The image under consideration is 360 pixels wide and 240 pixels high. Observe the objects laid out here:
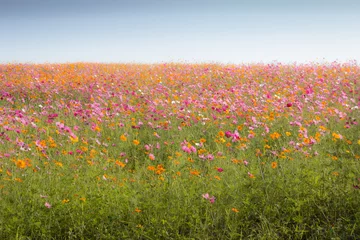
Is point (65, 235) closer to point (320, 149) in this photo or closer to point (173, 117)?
point (320, 149)

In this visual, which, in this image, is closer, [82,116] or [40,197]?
[40,197]

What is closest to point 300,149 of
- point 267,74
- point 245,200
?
point 245,200

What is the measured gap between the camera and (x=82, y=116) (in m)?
7.22

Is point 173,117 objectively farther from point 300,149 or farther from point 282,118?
point 300,149

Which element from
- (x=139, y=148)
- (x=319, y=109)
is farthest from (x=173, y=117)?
(x=319, y=109)

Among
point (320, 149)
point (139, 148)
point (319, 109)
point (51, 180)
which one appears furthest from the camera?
point (319, 109)

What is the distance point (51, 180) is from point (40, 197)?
1.49ft

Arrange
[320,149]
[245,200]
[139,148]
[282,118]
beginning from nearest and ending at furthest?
[245,200] → [320,149] → [139,148] → [282,118]

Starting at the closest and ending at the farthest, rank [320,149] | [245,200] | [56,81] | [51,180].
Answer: [245,200] < [51,180] < [320,149] < [56,81]

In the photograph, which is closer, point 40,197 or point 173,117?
point 40,197

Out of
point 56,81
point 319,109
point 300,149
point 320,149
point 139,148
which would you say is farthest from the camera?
point 56,81

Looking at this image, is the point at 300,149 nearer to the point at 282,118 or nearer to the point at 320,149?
the point at 320,149

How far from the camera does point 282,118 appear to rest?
696cm

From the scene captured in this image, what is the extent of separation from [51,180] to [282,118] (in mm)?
4195
